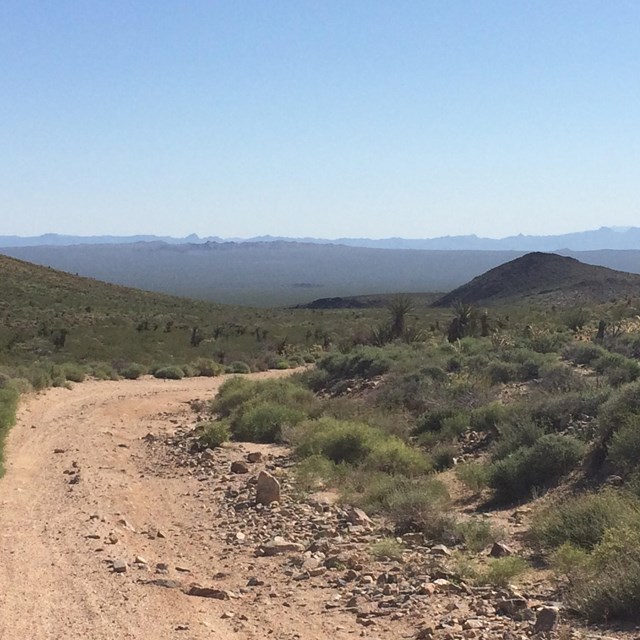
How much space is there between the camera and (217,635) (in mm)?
6344

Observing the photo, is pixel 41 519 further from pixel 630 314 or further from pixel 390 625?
pixel 630 314

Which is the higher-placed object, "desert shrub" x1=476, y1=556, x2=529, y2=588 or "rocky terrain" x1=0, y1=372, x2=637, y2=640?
"desert shrub" x1=476, y1=556, x2=529, y2=588

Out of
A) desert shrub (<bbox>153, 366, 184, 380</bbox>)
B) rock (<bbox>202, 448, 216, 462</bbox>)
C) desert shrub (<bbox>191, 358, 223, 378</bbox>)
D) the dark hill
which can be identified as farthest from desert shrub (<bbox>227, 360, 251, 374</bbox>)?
the dark hill

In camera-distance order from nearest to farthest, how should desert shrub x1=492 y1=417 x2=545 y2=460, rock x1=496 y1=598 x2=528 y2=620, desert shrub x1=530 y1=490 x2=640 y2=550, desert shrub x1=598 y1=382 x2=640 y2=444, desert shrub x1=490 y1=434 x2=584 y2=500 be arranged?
rock x1=496 y1=598 x2=528 y2=620, desert shrub x1=530 y1=490 x2=640 y2=550, desert shrub x1=490 y1=434 x2=584 y2=500, desert shrub x1=598 y1=382 x2=640 y2=444, desert shrub x1=492 y1=417 x2=545 y2=460

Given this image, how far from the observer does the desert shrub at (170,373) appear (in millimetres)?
30359

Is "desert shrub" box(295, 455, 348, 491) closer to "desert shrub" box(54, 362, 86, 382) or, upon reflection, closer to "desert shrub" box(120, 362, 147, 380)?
"desert shrub" box(54, 362, 86, 382)

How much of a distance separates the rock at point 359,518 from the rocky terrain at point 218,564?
2 centimetres

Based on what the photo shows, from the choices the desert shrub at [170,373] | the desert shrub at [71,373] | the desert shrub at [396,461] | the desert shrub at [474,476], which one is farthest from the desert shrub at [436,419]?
the desert shrub at [170,373]

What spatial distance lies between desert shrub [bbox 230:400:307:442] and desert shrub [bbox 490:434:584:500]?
606cm

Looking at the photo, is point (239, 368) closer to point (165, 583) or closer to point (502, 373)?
point (502, 373)

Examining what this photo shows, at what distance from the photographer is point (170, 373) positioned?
99.9ft

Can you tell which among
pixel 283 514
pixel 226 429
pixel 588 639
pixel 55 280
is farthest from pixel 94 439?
pixel 55 280

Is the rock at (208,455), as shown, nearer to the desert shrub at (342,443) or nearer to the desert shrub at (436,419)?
the desert shrub at (342,443)

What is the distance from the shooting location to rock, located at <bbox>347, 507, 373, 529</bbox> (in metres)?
9.34
